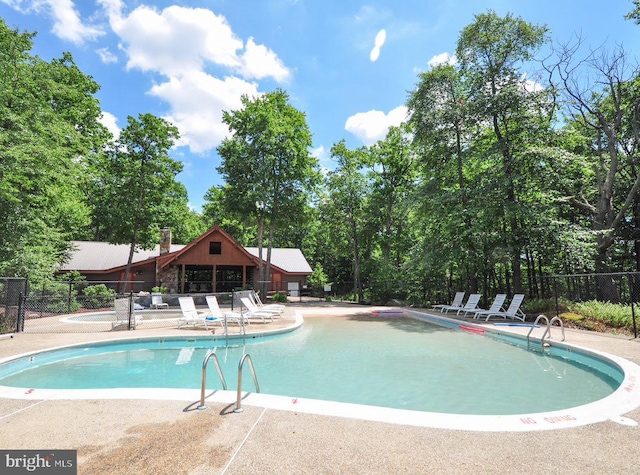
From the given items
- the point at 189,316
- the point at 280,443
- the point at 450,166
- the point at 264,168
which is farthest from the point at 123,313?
the point at 450,166

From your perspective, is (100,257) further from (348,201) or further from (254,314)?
(348,201)

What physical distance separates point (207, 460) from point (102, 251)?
2959 cm

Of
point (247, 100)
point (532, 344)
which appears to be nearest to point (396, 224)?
point (247, 100)

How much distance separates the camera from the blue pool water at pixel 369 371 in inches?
218

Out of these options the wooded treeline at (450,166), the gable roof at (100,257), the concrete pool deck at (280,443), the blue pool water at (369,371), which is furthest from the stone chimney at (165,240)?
the concrete pool deck at (280,443)

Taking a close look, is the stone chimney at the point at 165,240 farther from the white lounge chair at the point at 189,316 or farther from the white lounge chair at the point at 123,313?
the white lounge chair at the point at 189,316

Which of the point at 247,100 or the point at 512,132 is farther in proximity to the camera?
the point at 247,100

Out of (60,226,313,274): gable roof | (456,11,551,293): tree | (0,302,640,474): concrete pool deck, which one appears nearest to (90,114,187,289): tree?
(60,226,313,274): gable roof

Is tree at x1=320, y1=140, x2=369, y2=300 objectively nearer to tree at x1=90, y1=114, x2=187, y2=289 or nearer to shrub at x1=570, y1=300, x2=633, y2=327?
tree at x1=90, y1=114, x2=187, y2=289

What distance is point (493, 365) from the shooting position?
24.7ft

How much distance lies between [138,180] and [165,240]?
191 inches

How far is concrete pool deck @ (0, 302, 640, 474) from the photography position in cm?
269

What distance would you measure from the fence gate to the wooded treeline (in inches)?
93.8

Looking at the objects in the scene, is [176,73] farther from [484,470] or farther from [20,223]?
[484,470]
